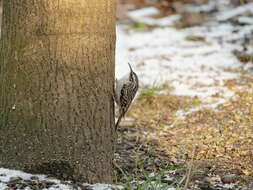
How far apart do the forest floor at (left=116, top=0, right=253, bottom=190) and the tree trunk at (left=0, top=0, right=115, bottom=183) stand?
39 cm

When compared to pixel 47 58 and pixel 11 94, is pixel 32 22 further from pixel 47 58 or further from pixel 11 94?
pixel 11 94

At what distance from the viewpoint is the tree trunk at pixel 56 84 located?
307 cm

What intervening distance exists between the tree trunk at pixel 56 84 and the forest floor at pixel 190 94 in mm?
389

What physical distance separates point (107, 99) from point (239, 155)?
1.27 m

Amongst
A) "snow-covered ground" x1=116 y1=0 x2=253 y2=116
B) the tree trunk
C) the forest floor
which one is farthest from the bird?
"snow-covered ground" x1=116 y1=0 x2=253 y2=116

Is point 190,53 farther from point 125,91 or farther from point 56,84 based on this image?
point 56,84

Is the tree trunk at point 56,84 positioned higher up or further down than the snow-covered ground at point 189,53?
higher up

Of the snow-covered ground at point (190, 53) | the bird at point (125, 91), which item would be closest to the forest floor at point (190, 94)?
the snow-covered ground at point (190, 53)

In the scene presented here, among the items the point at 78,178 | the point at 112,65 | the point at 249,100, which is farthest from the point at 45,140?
the point at 249,100

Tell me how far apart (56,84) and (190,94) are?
282 cm

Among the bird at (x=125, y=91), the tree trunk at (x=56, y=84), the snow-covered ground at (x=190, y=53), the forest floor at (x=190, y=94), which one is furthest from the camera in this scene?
the snow-covered ground at (x=190, y=53)

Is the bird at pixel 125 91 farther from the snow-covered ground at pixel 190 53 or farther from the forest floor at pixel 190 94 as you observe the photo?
the snow-covered ground at pixel 190 53

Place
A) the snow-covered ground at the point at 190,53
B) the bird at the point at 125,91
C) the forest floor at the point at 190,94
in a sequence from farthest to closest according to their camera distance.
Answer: the snow-covered ground at the point at 190,53 → the bird at the point at 125,91 → the forest floor at the point at 190,94

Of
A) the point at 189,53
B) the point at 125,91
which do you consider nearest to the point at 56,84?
the point at 125,91
